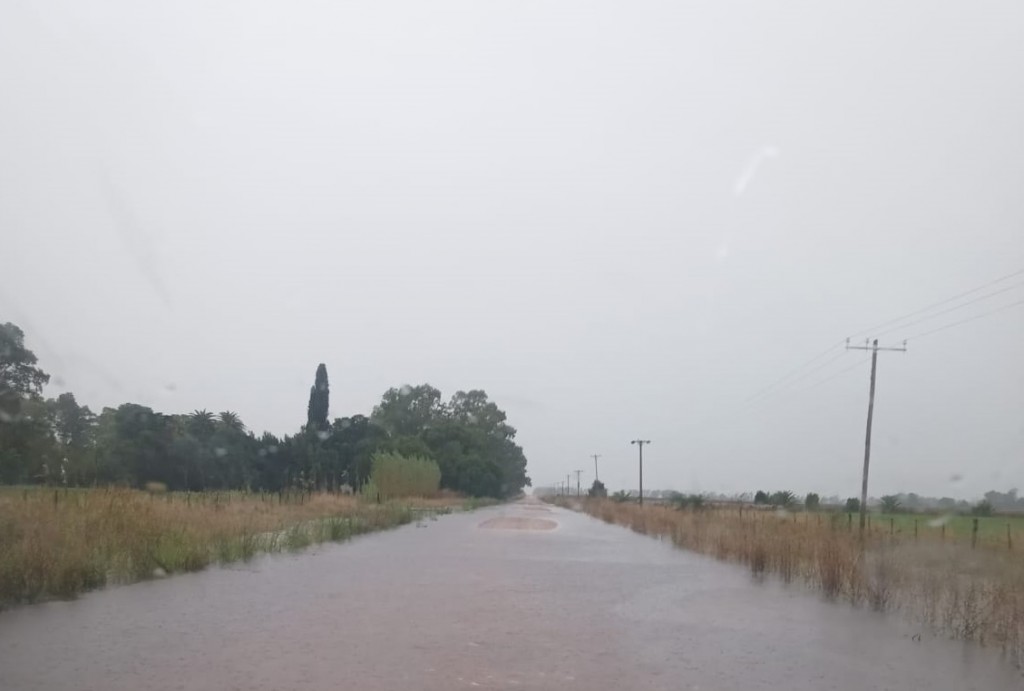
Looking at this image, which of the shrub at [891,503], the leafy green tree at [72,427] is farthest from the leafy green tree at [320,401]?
the shrub at [891,503]

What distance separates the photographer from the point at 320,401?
307 feet

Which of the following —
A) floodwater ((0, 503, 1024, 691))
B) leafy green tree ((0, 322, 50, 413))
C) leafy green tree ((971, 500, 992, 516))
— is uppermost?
→ leafy green tree ((0, 322, 50, 413))

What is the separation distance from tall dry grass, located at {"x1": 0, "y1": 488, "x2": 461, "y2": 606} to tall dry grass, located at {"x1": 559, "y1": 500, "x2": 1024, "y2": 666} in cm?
1203

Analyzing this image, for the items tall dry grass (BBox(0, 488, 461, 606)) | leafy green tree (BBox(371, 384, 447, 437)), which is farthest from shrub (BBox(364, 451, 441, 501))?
leafy green tree (BBox(371, 384, 447, 437))

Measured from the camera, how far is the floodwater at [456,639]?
8.98 metres

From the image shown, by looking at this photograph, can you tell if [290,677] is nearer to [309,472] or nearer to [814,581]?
[814,581]

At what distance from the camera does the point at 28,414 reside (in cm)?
2489

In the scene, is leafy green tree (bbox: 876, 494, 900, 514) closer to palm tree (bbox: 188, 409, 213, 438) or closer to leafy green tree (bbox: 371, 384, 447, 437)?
palm tree (bbox: 188, 409, 213, 438)

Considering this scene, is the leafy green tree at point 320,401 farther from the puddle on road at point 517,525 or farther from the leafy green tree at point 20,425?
the leafy green tree at point 20,425

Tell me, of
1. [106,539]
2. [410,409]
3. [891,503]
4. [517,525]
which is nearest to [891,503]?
[891,503]

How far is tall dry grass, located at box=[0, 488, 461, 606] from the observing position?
13.3 meters

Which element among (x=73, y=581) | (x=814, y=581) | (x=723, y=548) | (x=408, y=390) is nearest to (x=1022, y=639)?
(x=814, y=581)

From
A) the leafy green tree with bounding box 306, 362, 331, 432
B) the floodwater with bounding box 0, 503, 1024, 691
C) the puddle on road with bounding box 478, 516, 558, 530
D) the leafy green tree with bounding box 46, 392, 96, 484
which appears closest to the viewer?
the floodwater with bounding box 0, 503, 1024, 691

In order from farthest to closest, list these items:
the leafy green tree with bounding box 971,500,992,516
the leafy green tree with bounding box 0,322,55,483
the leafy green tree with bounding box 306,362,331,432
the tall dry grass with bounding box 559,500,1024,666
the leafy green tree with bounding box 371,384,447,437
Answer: the leafy green tree with bounding box 371,384,447,437, the leafy green tree with bounding box 306,362,331,432, the leafy green tree with bounding box 971,500,992,516, the leafy green tree with bounding box 0,322,55,483, the tall dry grass with bounding box 559,500,1024,666
